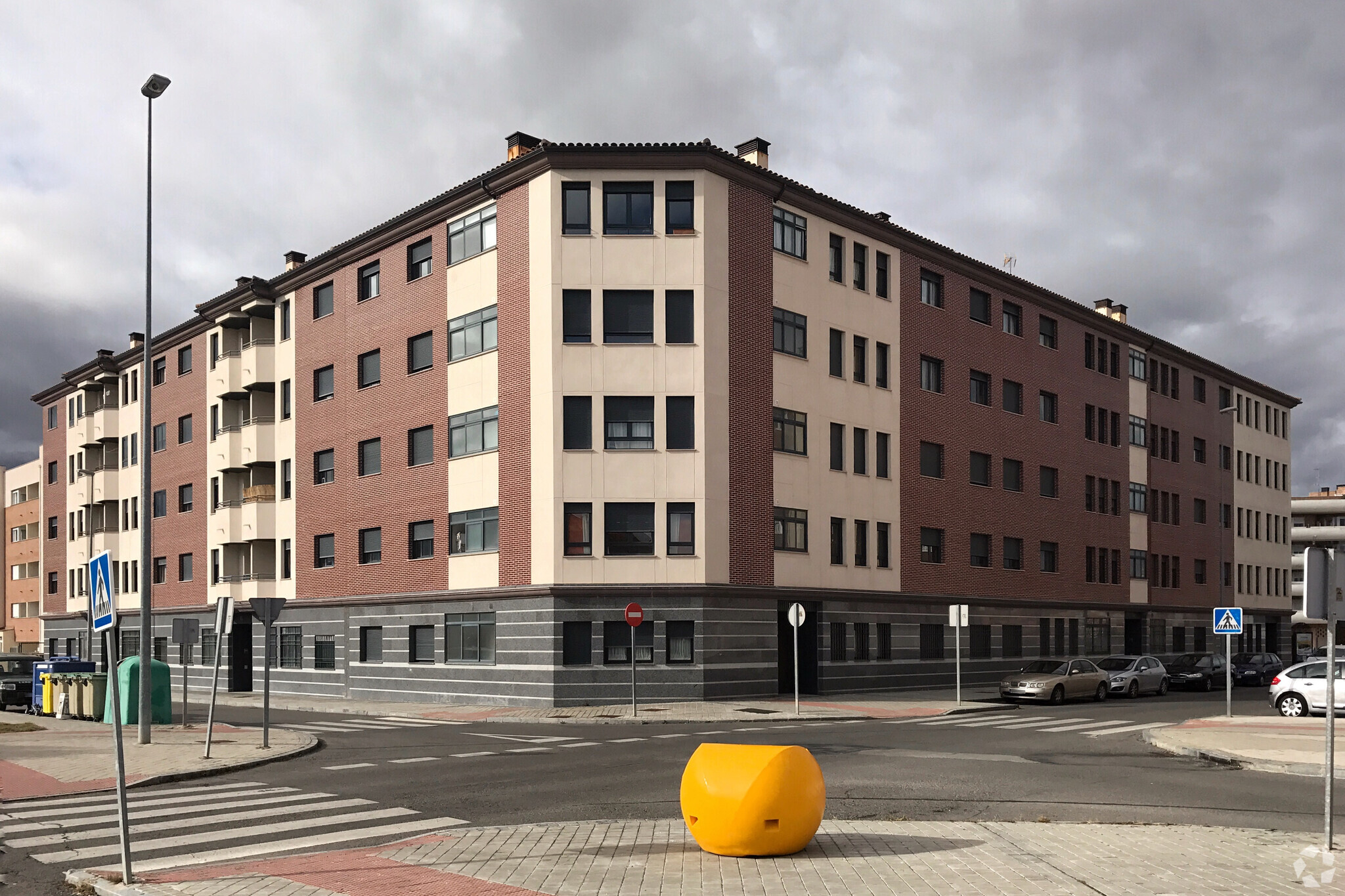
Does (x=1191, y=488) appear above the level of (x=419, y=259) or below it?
below

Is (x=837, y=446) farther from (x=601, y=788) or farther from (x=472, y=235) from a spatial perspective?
(x=601, y=788)

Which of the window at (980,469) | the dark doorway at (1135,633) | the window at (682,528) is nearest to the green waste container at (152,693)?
the window at (682,528)

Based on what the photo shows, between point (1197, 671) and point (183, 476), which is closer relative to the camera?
point (1197, 671)

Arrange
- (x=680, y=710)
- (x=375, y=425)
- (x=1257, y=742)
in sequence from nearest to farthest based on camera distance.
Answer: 1. (x=1257, y=742)
2. (x=680, y=710)
3. (x=375, y=425)

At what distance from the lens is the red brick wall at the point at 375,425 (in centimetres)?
3778

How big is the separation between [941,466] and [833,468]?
669cm

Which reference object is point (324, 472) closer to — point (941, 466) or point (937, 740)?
point (941, 466)

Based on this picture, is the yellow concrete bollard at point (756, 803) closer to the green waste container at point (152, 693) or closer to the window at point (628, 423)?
the green waste container at point (152, 693)

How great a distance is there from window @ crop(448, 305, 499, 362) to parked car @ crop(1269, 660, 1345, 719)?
23.0 metres

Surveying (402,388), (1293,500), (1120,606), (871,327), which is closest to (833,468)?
(871,327)

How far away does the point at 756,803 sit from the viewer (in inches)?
385

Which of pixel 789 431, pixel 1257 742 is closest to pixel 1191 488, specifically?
pixel 789 431

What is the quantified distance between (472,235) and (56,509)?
144 feet

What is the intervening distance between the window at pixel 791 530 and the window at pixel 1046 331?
17.8 m
